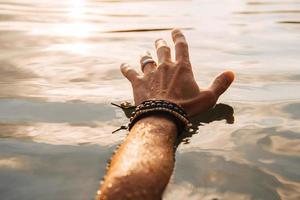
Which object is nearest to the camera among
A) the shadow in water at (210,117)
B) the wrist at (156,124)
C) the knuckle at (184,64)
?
the wrist at (156,124)

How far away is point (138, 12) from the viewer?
9859 millimetres

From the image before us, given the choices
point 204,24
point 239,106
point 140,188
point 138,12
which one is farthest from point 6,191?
point 138,12

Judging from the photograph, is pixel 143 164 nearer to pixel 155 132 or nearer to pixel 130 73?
pixel 155 132

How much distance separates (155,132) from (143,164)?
1.13 feet

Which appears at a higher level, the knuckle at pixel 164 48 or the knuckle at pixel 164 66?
the knuckle at pixel 164 48

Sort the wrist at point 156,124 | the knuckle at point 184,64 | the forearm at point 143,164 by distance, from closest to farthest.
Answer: the forearm at point 143,164, the wrist at point 156,124, the knuckle at point 184,64

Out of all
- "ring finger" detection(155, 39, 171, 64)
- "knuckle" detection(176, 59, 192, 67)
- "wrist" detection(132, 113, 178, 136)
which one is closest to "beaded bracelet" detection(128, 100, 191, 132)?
"wrist" detection(132, 113, 178, 136)

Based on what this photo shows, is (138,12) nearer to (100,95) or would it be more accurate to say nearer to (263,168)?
(100,95)

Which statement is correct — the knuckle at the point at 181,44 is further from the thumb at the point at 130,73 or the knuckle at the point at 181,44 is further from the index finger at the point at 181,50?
the thumb at the point at 130,73

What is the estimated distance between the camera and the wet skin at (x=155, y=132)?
75.9 inches

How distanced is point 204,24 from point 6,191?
20.3ft

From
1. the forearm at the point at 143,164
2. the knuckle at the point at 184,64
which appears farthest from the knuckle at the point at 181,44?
the forearm at the point at 143,164

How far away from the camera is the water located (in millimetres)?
2279

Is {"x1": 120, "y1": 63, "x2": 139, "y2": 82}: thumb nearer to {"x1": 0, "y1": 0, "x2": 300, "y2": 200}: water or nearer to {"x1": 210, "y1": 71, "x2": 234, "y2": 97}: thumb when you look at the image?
{"x1": 0, "y1": 0, "x2": 300, "y2": 200}: water
